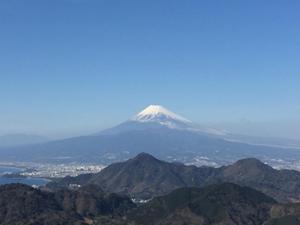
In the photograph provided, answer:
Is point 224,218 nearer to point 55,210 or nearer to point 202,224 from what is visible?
point 202,224

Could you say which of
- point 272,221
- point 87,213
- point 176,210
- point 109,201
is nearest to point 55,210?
point 87,213

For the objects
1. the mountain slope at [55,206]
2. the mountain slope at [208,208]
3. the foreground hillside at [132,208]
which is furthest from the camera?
the mountain slope at [208,208]

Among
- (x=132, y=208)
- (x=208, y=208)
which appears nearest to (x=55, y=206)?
(x=132, y=208)

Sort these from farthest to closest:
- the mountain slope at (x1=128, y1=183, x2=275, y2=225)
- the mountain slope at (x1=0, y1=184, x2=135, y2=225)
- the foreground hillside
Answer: the mountain slope at (x1=128, y1=183, x2=275, y2=225), the foreground hillside, the mountain slope at (x1=0, y1=184, x2=135, y2=225)

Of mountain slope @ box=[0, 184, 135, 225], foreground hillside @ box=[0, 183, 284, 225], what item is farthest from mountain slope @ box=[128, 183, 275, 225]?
mountain slope @ box=[0, 184, 135, 225]

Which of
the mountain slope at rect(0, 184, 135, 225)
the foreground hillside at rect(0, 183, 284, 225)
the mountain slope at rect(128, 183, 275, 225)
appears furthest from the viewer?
the mountain slope at rect(128, 183, 275, 225)

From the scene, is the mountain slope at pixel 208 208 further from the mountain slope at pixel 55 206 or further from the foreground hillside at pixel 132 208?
the mountain slope at pixel 55 206

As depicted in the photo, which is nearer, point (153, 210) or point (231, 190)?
point (153, 210)

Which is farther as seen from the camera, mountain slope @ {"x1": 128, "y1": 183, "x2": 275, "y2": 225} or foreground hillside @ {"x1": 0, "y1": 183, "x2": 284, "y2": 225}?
mountain slope @ {"x1": 128, "y1": 183, "x2": 275, "y2": 225}

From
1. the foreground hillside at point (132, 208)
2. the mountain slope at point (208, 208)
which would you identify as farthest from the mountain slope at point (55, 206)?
the mountain slope at point (208, 208)

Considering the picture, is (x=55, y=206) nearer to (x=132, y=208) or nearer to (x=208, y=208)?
(x=132, y=208)

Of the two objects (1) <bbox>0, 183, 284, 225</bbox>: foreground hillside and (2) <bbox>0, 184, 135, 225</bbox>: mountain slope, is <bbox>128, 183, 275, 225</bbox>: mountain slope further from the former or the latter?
(2) <bbox>0, 184, 135, 225</bbox>: mountain slope
